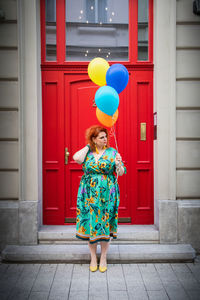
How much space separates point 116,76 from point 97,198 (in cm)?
158

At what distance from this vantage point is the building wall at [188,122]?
4105 mm

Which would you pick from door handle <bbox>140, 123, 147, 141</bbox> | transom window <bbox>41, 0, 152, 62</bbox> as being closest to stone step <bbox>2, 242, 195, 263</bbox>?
door handle <bbox>140, 123, 147, 141</bbox>

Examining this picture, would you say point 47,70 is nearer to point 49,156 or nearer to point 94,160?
point 49,156

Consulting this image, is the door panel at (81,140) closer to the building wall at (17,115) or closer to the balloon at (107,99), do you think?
the building wall at (17,115)

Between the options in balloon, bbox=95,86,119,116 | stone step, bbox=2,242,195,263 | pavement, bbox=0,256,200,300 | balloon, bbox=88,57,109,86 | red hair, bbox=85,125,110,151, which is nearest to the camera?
pavement, bbox=0,256,200,300

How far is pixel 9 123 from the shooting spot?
411cm

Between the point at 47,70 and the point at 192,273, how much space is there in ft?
12.7

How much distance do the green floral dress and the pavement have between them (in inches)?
19.0

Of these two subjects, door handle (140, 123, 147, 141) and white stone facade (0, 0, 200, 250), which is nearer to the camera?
white stone facade (0, 0, 200, 250)

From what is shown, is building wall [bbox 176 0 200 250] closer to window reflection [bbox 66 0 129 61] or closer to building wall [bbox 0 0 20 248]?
window reflection [bbox 66 0 129 61]

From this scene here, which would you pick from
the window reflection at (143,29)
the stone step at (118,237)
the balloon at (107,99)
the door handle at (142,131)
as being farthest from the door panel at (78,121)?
the balloon at (107,99)

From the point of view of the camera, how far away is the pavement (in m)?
2.95

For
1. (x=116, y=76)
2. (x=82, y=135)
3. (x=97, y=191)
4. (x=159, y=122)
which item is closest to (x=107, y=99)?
(x=116, y=76)

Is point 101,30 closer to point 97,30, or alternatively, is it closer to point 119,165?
point 97,30
